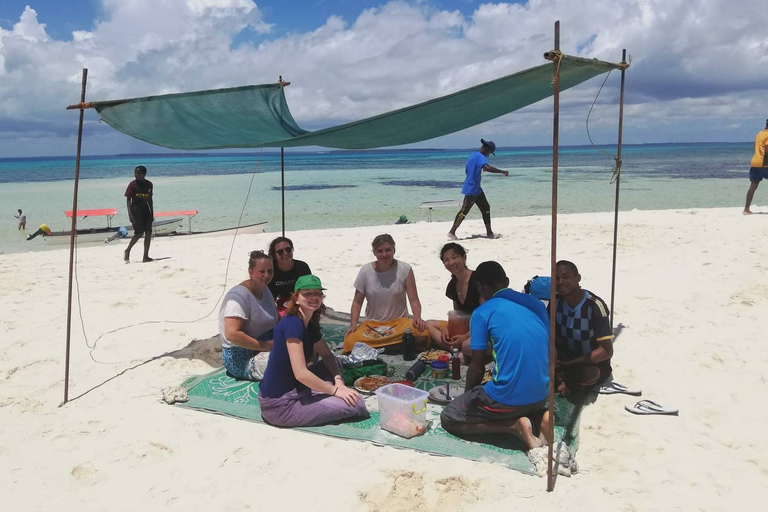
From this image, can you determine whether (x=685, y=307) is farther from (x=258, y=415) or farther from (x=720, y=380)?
(x=258, y=415)

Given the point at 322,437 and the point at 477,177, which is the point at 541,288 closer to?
the point at 322,437

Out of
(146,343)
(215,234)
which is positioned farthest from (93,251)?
(146,343)

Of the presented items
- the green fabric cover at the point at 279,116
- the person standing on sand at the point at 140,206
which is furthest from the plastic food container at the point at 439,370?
the person standing on sand at the point at 140,206

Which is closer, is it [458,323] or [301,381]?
[301,381]

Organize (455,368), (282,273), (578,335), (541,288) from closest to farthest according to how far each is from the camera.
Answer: (578,335) → (541,288) → (455,368) → (282,273)

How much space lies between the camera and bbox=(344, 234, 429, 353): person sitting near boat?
14.8 ft

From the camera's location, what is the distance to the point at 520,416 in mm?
3062

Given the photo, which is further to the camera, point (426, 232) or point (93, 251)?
point (426, 232)

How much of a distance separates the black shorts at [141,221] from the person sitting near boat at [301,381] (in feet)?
18.0

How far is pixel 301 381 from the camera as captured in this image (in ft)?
10.5

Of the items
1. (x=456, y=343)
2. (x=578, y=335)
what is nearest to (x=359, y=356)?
(x=456, y=343)

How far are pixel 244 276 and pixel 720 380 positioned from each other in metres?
5.27

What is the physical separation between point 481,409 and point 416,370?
1.03 metres

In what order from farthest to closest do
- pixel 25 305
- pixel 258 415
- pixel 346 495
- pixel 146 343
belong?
1. pixel 25 305
2. pixel 146 343
3. pixel 258 415
4. pixel 346 495
